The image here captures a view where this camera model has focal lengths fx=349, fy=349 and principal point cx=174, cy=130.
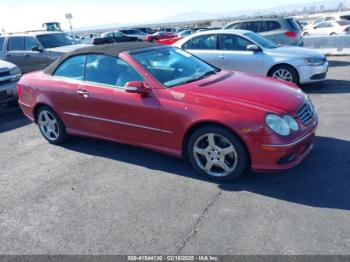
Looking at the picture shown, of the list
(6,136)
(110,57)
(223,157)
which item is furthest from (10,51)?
(223,157)

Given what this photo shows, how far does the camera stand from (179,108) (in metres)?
4.07

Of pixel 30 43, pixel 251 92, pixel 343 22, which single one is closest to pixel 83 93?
pixel 251 92

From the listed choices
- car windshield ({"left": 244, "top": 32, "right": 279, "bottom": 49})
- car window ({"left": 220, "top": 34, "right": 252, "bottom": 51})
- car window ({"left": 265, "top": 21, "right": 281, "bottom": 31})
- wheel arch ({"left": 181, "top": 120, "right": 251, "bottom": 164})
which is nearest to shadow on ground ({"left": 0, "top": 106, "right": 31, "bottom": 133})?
wheel arch ({"left": 181, "top": 120, "right": 251, "bottom": 164})

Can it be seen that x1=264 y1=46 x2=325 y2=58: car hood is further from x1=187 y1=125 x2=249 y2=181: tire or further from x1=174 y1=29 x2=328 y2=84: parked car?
x1=187 y1=125 x2=249 y2=181: tire

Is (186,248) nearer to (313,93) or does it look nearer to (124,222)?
(124,222)

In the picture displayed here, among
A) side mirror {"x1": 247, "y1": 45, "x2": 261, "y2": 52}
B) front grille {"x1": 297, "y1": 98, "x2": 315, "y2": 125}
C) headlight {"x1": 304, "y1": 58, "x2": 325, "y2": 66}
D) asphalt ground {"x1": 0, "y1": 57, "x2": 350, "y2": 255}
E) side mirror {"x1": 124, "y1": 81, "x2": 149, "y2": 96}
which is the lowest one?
asphalt ground {"x1": 0, "y1": 57, "x2": 350, "y2": 255}

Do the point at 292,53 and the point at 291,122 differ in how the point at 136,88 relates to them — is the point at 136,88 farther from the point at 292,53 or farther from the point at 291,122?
the point at 292,53

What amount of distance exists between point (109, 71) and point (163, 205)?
2065 millimetres

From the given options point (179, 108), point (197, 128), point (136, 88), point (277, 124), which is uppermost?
point (136, 88)

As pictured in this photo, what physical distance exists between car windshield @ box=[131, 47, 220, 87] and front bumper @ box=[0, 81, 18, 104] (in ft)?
15.1

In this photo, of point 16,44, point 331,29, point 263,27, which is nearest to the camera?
point 16,44

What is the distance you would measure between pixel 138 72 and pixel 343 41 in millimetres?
12317

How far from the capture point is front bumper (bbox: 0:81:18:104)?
310 inches

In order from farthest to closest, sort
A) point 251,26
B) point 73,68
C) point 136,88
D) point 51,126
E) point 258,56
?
point 251,26
point 258,56
point 51,126
point 73,68
point 136,88
